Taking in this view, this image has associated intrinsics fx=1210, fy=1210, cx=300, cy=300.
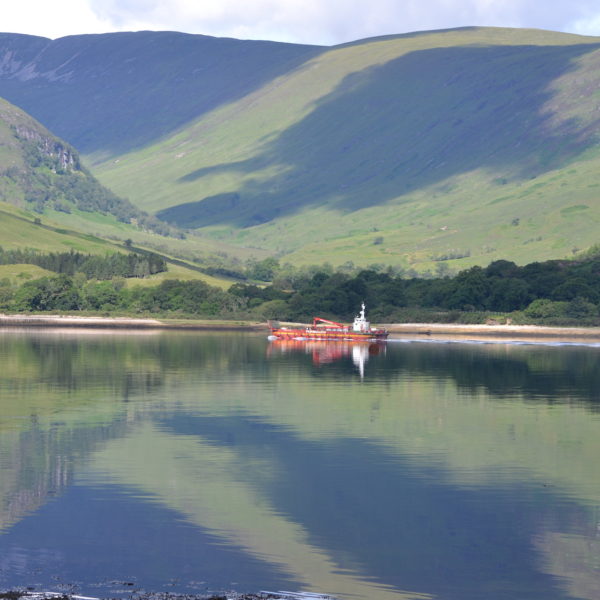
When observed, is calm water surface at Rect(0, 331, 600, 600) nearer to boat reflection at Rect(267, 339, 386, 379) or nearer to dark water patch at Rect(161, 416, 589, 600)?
dark water patch at Rect(161, 416, 589, 600)

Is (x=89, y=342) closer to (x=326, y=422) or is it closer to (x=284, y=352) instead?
(x=284, y=352)

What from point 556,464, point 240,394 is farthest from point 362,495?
point 240,394

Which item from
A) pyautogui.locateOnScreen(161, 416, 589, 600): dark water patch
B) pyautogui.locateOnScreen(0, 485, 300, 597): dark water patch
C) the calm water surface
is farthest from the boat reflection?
pyautogui.locateOnScreen(0, 485, 300, 597): dark water patch

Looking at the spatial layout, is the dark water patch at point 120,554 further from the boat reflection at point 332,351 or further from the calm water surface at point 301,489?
the boat reflection at point 332,351

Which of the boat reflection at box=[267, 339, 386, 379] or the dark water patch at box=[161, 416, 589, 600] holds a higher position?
the boat reflection at box=[267, 339, 386, 379]

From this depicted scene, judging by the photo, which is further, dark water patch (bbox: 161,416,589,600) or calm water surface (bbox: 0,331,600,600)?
calm water surface (bbox: 0,331,600,600)

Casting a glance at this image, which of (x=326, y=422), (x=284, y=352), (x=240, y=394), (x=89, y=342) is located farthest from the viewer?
(x=89, y=342)

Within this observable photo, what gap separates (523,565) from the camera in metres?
43.1

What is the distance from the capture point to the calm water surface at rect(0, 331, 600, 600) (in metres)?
41.7

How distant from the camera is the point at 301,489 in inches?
2183

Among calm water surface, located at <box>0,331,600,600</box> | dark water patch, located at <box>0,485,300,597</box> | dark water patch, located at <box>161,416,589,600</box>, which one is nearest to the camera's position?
dark water patch, located at <box>0,485,300,597</box>

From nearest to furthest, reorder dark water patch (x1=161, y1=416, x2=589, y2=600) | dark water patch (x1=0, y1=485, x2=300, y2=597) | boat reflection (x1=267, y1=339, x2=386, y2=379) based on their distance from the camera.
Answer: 1. dark water patch (x1=0, y1=485, x2=300, y2=597)
2. dark water patch (x1=161, y1=416, x2=589, y2=600)
3. boat reflection (x1=267, y1=339, x2=386, y2=379)

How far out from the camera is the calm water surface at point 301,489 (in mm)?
41719

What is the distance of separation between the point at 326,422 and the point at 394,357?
261 ft
